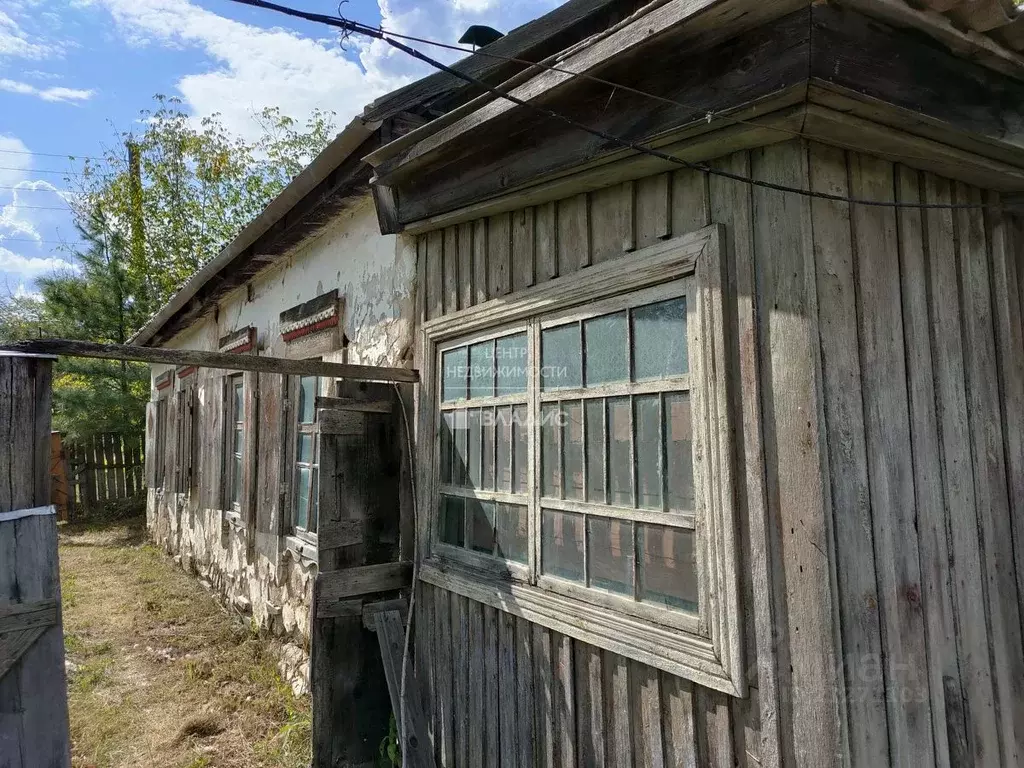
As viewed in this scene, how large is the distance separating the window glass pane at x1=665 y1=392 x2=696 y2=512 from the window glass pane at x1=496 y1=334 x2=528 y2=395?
841 mm

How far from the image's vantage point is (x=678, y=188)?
6.74ft

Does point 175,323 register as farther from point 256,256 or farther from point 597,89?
point 597,89

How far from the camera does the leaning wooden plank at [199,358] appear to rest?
237cm

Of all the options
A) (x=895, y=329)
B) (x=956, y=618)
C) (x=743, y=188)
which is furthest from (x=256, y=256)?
(x=956, y=618)

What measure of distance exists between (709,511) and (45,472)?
2548mm

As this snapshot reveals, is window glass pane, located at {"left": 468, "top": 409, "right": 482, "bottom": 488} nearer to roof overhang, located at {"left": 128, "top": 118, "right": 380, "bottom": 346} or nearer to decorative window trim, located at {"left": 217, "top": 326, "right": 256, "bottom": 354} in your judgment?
roof overhang, located at {"left": 128, "top": 118, "right": 380, "bottom": 346}

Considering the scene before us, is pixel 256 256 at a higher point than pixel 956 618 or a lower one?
higher

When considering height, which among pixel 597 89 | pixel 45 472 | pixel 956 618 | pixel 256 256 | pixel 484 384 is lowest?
pixel 956 618

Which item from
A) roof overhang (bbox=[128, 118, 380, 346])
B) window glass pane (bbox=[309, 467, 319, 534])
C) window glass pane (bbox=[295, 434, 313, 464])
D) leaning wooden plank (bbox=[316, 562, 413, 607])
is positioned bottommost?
leaning wooden plank (bbox=[316, 562, 413, 607])

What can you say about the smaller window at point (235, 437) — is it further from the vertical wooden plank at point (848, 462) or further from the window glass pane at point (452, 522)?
the vertical wooden plank at point (848, 462)

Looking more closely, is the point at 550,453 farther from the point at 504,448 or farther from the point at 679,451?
the point at 679,451

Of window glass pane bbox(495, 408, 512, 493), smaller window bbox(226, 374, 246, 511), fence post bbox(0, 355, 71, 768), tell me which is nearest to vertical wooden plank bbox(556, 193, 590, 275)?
window glass pane bbox(495, 408, 512, 493)

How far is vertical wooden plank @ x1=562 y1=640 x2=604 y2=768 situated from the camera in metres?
2.19

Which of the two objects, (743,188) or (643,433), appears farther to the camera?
A: (643,433)
